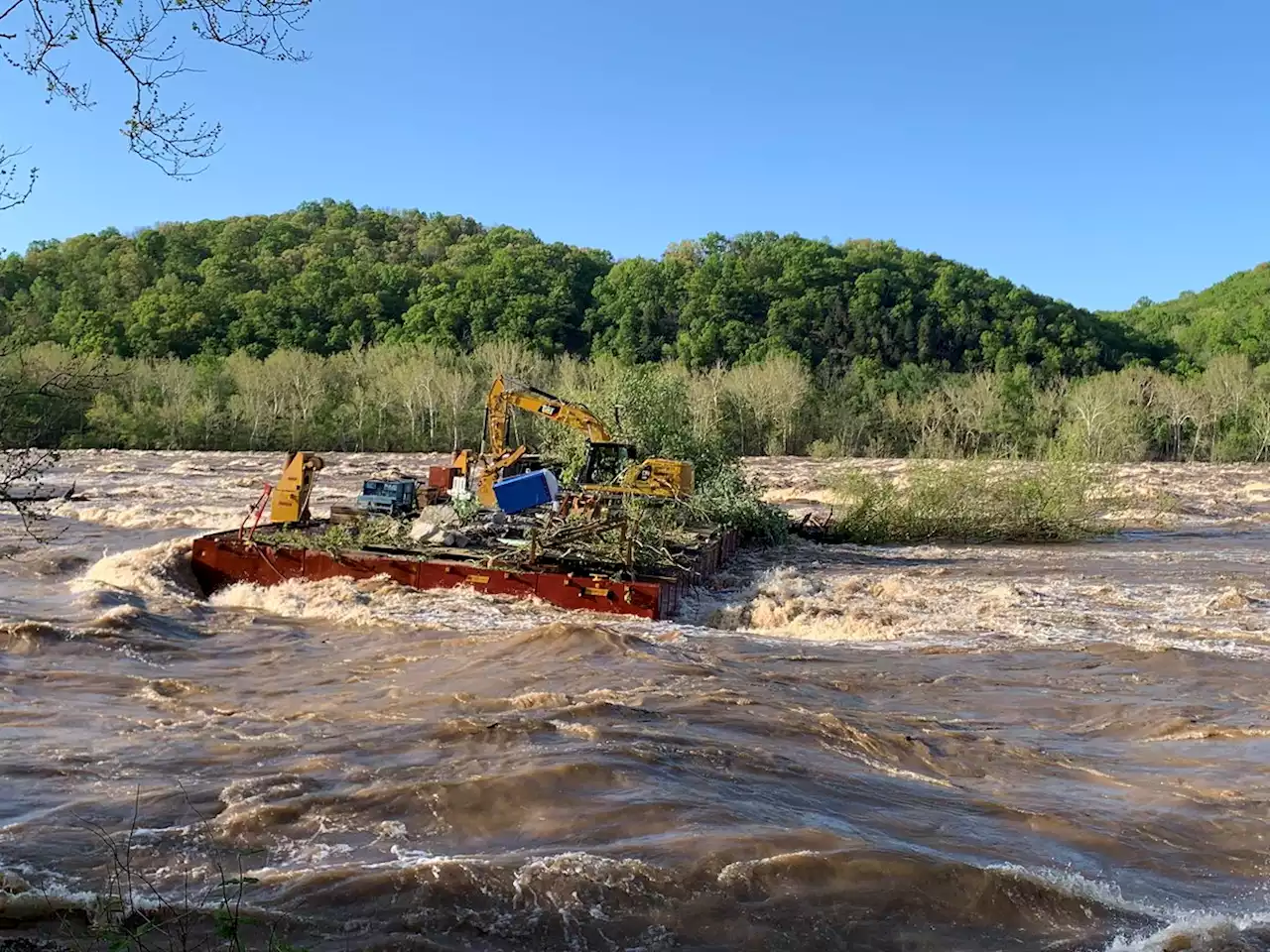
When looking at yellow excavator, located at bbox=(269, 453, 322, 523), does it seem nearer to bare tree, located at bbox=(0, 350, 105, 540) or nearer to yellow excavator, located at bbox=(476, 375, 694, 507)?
yellow excavator, located at bbox=(476, 375, 694, 507)

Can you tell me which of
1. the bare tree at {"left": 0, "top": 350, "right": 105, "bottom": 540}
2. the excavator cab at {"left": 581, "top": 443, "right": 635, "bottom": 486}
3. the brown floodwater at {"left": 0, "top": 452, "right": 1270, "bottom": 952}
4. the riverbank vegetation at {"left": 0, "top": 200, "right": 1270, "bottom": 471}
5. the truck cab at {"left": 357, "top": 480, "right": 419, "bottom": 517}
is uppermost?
the riverbank vegetation at {"left": 0, "top": 200, "right": 1270, "bottom": 471}

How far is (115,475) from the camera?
41031 mm

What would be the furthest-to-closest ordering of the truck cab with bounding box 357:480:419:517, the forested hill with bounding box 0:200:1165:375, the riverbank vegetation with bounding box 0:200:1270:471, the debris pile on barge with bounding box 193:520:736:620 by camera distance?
1. the forested hill with bounding box 0:200:1165:375
2. the riverbank vegetation with bounding box 0:200:1270:471
3. the truck cab with bounding box 357:480:419:517
4. the debris pile on barge with bounding box 193:520:736:620

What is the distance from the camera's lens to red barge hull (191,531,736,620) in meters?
15.0

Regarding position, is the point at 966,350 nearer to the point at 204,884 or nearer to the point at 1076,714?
the point at 1076,714

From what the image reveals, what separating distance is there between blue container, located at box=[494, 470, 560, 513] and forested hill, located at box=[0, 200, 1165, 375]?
2772 inches

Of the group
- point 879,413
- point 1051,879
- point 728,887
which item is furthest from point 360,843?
point 879,413

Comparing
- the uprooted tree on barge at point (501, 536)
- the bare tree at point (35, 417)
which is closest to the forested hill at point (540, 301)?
the uprooted tree on barge at point (501, 536)

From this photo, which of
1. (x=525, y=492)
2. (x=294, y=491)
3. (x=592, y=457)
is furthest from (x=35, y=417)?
(x=592, y=457)

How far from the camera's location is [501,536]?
17375mm

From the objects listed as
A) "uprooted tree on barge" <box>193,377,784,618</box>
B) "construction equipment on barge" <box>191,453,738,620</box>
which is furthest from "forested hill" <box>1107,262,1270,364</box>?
"construction equipment on barge" <box>191,453,738,620</box>

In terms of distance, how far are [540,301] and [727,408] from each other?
124 ft

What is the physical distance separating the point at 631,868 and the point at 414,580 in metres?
10.1

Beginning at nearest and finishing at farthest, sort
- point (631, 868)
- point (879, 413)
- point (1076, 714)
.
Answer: point (631, 868), point (1076, 714), point (879, 413)
